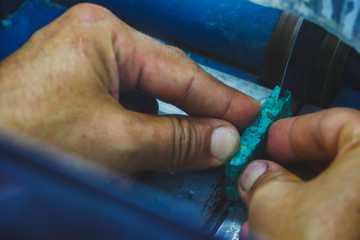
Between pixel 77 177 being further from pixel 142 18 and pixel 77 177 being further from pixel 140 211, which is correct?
pixel 142 18

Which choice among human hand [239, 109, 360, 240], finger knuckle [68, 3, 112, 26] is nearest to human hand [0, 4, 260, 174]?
→ finger knuckle [68, 3, 112, 26]

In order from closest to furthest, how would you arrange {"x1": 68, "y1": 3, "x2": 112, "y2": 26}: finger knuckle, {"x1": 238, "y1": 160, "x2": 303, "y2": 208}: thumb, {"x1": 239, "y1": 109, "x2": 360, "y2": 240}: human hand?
{"x1": 239, "y1": 109, "x2": 360, "y2": 240}: human hand < {"x1": 238, "y1": 160, "x2": 303, "y2": 208}: thumb < {"x1": 68, "y1": 3, "x2": 112, "y2": 26}: finger knuckle

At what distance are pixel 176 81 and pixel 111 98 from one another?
6.3 inches

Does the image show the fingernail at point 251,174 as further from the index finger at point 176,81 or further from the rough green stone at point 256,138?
the index finger at point 176,81

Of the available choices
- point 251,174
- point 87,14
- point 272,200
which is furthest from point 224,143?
point 87,14

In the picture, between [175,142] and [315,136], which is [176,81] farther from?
[315,136]

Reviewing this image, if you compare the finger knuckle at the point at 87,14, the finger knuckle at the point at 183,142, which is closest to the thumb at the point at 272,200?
the finger knuckle at the point at 183,142

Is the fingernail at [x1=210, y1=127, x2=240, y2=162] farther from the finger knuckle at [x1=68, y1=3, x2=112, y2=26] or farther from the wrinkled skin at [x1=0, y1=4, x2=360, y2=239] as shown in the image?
the finger knuckle at [x1=68, y1=3, x2=112, y2=26]

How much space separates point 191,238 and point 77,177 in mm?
127

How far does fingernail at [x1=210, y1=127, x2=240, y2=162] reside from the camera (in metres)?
0.77

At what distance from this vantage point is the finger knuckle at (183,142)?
734 mm

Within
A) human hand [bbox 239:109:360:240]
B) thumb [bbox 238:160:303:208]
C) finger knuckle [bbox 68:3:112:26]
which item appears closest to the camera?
human hand [bbox 239:109:360:240]

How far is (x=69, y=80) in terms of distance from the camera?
653 millimetres

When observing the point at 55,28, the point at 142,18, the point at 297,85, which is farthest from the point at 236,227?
the point at 142,18
